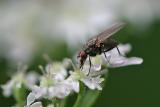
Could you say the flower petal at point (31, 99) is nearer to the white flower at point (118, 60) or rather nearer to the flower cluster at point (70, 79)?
the flower cluster at point (70, 79)

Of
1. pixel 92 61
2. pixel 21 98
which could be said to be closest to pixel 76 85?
pixel 92 61

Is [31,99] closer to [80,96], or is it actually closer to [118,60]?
[80,96]

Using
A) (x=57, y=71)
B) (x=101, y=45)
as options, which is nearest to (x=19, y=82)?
(x=57, y=71)

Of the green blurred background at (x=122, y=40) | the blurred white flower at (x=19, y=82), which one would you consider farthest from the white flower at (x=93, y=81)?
the green blurred background at (x=122, y=40)

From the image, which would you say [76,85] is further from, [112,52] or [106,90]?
[106,90]

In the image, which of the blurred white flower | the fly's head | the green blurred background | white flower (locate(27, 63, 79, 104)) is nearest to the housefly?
the fly's head

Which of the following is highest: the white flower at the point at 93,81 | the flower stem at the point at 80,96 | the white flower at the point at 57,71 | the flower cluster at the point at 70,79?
the white flower at the point at 57,71

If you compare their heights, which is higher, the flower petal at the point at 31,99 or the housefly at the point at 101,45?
the housefly at the point at 101,45

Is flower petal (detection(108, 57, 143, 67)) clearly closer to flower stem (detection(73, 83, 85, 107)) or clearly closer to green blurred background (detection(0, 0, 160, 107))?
flower stem (detection(73, 83, 85, 107))
